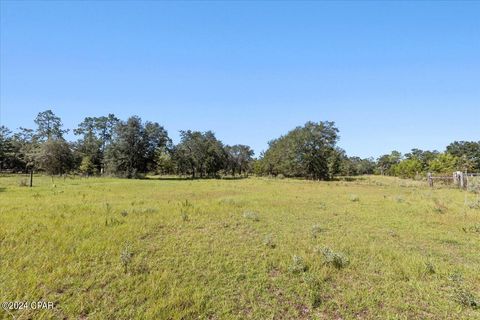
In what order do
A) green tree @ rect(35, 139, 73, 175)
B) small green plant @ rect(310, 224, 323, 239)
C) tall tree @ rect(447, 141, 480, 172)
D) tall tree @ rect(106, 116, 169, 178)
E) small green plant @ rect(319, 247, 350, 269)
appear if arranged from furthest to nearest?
tall tree @ rect(447, 141, 480, 172) < tall tree @ rect(106, 116, 169, 178) < green tree @ rect(35, 139, 73, 175) < small green plant @ rect(310, 224, 323, 239) < small green plant @ rect(319, 247, 350, 269)

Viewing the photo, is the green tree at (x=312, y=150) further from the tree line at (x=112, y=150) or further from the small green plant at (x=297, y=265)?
the small green plant at (x=297, y=265)

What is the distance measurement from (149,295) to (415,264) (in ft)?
20.4

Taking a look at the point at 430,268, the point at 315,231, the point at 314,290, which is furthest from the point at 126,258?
the point at 430,268

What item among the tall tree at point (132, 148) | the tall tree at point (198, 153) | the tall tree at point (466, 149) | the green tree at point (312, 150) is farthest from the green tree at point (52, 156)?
the tall tree at point (466, 149)

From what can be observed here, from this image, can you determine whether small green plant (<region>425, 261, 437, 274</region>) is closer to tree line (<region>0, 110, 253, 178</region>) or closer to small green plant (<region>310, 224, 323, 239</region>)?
small green plant (<region>310, 224, 323, 239</region>)

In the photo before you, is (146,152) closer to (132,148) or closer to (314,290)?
(132,148)

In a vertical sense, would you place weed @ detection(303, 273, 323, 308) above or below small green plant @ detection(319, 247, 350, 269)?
below

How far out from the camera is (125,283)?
5.28 metres

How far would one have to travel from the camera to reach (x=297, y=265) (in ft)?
20.1

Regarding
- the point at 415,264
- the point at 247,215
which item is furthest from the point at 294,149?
the point at 415,264

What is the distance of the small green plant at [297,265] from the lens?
600 cm

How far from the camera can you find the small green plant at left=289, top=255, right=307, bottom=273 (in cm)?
600

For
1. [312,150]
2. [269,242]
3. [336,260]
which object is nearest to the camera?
[336,260]

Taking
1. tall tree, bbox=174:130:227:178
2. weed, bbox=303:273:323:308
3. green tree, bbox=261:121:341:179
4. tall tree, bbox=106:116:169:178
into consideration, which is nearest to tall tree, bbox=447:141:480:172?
green tree, bbox=261:121:341:179
